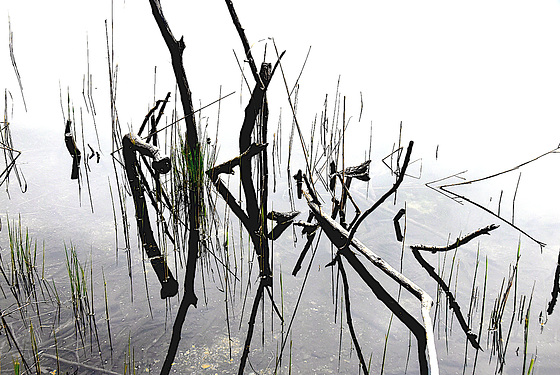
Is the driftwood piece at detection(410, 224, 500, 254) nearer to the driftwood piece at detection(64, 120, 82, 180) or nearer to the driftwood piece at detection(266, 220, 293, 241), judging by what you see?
the driftwood piece at detection(266, 220, 293, 241)

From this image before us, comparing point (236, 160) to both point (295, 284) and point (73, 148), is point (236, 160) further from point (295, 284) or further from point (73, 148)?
point (295, 284)

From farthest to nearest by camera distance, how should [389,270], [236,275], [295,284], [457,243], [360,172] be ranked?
[295,284], [236,275], [360,172], [457,243], [389,270]

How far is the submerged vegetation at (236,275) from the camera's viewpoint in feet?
1.90

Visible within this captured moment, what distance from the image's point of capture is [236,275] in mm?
1653

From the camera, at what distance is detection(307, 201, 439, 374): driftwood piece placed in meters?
0.29

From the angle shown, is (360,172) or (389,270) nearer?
(389,270)

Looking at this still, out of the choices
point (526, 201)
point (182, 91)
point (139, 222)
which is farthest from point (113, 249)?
point (526, 201)

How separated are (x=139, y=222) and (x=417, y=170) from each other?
393 cm

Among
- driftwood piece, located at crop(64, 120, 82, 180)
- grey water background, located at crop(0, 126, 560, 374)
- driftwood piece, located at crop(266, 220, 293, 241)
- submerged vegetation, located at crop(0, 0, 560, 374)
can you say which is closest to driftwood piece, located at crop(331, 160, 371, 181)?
submerged vegetation, located at crop(0, 0, 560, 374)

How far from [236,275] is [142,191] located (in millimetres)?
1046

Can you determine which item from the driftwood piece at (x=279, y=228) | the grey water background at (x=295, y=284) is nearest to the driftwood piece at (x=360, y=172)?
the driftwood piece at (x=279, y=228)

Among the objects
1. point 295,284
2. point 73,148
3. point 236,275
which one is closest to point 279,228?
point 73,148

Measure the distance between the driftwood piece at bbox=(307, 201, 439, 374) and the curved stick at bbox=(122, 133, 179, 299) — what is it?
26 centimetres

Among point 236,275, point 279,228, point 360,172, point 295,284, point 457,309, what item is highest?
point 360,172
